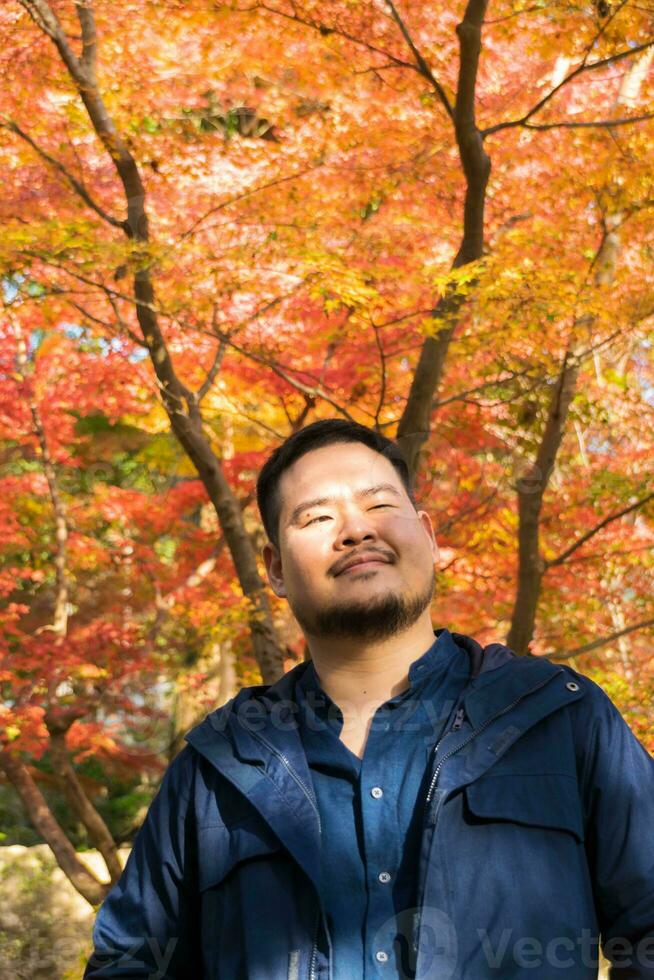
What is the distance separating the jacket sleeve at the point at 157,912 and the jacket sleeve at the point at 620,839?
1.92 ft

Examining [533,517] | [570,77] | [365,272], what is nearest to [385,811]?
[570,77]

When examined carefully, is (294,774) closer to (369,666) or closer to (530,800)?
(369,666)

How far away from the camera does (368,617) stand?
1.58 metres

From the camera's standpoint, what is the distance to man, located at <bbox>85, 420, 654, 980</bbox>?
4.55ft

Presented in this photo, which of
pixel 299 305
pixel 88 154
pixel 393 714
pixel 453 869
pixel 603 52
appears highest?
pixel 88 154

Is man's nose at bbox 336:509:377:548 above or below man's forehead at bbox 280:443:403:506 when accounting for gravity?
below

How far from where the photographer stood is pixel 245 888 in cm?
147

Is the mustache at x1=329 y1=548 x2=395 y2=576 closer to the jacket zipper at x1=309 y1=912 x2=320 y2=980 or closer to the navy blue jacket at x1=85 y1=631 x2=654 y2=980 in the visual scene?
the navy blue jacket at x1=85 y1=631 x2=654 y2=980

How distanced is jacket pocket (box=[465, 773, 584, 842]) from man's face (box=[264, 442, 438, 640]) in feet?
0.90

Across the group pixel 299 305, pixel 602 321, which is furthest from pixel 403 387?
pixel 602 321

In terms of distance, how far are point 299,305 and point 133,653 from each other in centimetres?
279

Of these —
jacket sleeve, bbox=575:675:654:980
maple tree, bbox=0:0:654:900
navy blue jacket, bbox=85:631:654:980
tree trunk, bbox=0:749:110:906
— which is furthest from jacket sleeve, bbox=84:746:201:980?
tree trunk, bbox=0:749:110:906

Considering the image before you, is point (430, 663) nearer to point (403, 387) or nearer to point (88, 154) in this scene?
point (403, 387)

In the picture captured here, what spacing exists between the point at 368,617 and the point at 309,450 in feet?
1.20
